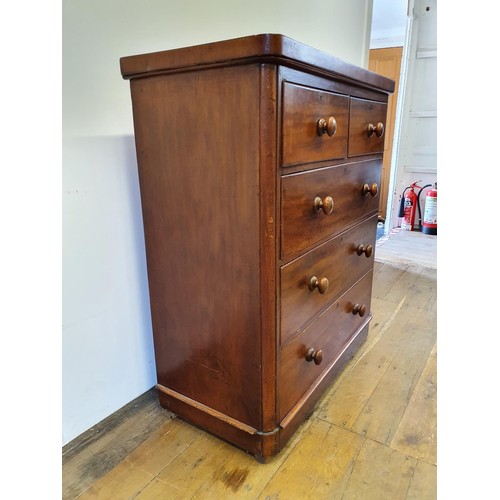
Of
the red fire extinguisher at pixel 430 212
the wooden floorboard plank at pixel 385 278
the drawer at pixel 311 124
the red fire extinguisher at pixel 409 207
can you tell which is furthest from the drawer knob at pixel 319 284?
the red fire extinguisher at pixel 409 207

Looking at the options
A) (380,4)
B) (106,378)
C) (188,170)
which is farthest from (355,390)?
(380,4)

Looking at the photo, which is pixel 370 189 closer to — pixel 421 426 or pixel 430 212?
pixel 421 426

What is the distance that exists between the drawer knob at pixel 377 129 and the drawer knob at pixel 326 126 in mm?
349

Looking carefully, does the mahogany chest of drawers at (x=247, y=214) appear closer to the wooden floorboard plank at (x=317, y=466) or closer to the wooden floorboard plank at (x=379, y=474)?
the wooden floorboard plank at (x=317, y=466)

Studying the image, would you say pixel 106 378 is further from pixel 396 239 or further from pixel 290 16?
pixel 396 239

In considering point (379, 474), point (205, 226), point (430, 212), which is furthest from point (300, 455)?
point (430, 212)

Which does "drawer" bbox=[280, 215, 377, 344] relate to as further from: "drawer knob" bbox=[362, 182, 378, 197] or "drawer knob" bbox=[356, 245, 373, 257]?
"drawer knob" bbox=[362, 182, 378, 197]

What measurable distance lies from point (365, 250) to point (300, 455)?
0.74 m

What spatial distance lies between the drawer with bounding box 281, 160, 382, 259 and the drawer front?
5 centimetres

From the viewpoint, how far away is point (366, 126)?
1.24 m

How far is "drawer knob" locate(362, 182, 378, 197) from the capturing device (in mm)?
1310

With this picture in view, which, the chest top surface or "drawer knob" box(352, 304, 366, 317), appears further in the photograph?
"drawer knob" box(352, 304, 366, 317)

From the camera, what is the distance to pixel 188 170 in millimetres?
951

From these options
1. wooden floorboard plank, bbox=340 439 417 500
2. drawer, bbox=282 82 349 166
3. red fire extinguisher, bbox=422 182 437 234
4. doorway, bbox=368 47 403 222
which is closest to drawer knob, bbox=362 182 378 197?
drawer, bbox=282 82 349 166
